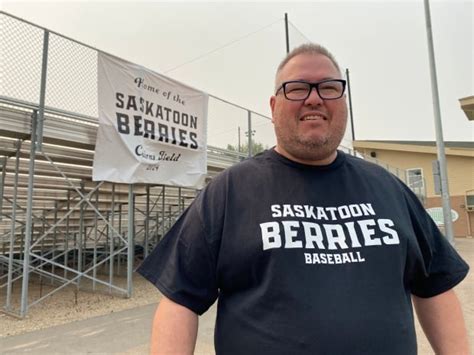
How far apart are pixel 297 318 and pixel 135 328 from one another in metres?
4.33

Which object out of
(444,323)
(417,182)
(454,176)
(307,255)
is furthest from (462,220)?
(307,255)

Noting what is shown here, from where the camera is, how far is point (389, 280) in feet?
3.80

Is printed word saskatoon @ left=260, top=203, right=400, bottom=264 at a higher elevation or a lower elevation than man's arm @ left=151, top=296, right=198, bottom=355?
higher

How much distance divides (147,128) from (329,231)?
551 cm

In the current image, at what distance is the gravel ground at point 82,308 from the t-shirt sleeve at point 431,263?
2874 mm

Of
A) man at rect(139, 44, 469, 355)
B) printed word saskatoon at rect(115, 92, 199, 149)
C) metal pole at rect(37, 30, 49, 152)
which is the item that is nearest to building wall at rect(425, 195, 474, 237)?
printed word saskatoon at rect(115, 92, 199, 149)

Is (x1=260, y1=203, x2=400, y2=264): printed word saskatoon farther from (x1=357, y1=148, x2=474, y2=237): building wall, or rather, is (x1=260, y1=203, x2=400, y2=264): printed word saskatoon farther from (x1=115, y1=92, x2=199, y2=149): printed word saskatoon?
(x1=357, y1=148, x2=474, y2=237): building wall

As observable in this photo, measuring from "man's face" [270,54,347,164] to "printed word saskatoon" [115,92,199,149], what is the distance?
4.93 metres

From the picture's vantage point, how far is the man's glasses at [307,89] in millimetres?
1322

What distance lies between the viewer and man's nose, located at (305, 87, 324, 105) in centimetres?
131

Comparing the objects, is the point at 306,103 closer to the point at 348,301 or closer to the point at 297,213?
the point at 297,213

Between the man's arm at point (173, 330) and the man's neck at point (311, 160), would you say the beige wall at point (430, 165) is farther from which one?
the man's arm at point (173, 330)

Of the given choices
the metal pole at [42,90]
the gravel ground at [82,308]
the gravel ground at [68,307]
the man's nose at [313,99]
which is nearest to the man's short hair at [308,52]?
the man's nose at [313,99]

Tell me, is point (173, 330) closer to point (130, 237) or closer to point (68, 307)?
point (130, 237)
